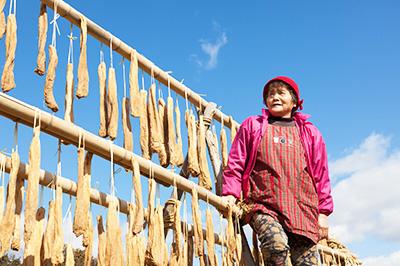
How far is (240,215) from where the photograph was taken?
268 centimetres

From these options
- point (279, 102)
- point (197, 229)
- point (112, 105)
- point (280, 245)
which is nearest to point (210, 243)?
point (197, 229)

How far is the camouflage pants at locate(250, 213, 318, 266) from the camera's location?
93.9 inches

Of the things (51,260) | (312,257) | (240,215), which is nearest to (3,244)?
(51,260)

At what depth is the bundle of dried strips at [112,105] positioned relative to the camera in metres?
2.22

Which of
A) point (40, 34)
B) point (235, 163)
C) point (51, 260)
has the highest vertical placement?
point (40, 34)

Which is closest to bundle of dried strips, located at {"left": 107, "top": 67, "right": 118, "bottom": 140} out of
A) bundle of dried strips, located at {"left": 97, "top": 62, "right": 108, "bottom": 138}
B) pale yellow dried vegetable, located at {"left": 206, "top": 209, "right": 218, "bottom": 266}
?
bundle of dried strips, located at {"left": 97, "top": 62, "right": 108, "bottom": 138}

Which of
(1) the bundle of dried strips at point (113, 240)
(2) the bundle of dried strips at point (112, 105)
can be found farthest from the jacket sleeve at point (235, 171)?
(1) the bundle of dried strips at point (113, 240)

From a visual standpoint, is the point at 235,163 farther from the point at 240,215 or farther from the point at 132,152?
the point at 132,152

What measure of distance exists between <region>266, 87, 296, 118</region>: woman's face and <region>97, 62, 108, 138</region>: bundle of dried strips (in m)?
0.91

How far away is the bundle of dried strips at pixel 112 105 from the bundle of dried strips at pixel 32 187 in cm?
44

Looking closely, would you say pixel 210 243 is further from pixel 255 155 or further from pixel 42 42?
pixel 42 42

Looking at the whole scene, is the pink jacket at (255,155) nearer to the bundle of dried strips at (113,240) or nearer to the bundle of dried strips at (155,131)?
the bundle of dried strips at (155,131)

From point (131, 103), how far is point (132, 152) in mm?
269

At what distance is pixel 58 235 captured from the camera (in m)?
1.79
